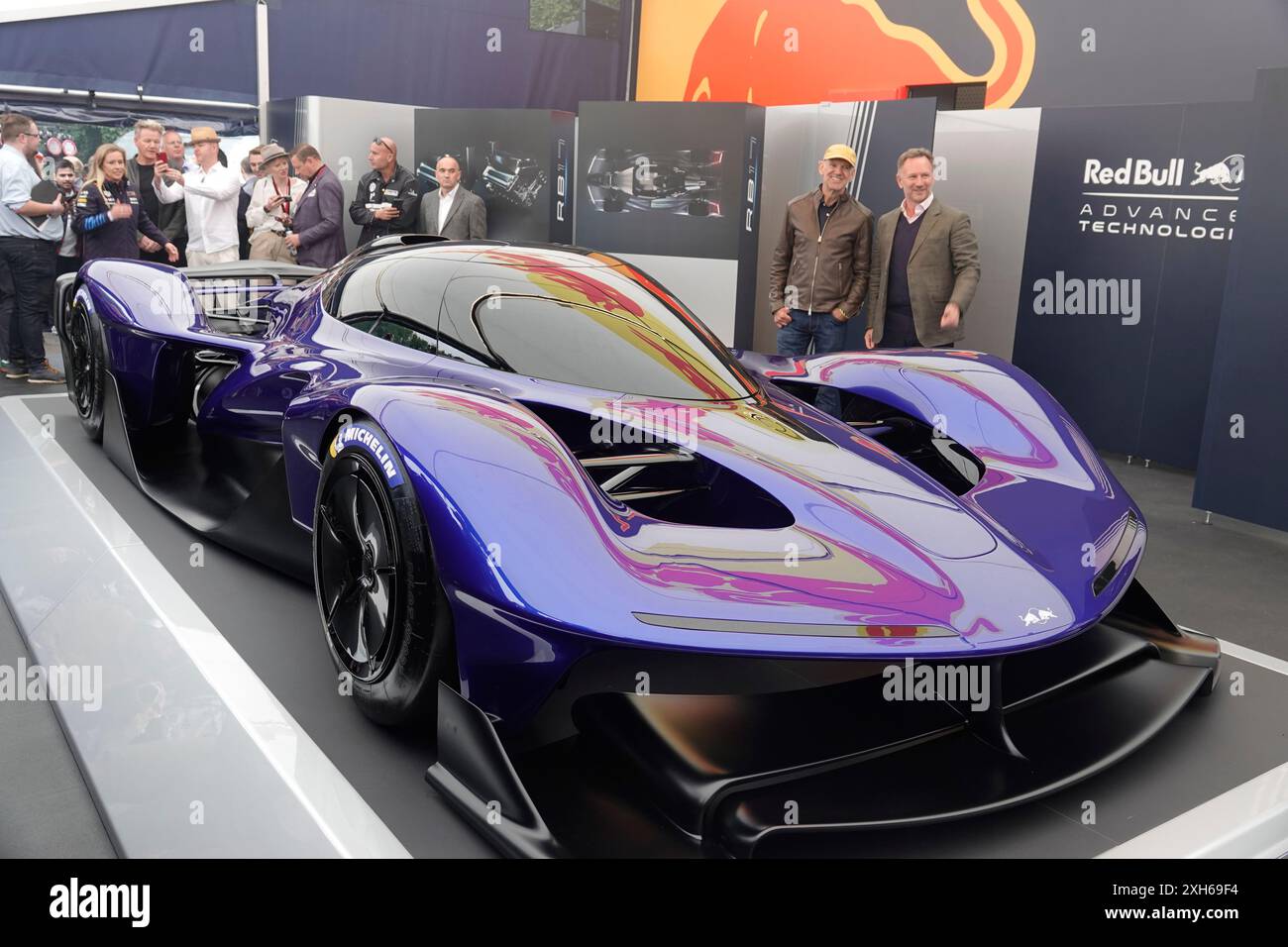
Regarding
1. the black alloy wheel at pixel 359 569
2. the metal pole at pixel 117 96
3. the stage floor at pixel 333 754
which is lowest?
the stage floor at pixel 333 754

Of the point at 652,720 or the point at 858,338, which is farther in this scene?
the point at 858,338

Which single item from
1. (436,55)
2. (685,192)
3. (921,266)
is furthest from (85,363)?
(436,55)

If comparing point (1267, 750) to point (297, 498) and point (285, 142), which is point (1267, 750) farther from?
point (285, 142)

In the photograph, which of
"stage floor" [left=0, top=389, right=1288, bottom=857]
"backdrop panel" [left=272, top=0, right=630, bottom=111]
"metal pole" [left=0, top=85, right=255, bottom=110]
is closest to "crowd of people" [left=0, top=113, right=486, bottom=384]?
"metal pole" [left=0, top=85, right=255, bottom=110]

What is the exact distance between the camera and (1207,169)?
538 centimetres

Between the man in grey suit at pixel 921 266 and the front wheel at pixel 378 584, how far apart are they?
3250mm

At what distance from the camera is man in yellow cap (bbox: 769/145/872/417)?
5.22 m

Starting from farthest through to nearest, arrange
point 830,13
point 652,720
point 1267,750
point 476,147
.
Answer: point 830,13 → point 476,147 → point 1267,750 → point 652,720

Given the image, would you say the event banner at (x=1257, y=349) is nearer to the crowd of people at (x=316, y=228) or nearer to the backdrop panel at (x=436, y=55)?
the crowd of people at (x=316, y=228)

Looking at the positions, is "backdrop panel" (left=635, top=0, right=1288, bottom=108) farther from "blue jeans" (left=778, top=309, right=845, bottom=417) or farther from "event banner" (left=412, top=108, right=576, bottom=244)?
"blue jeans" (left=778, top=309, right=845, bottom=417)

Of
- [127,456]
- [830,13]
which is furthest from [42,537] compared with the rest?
[830,13]

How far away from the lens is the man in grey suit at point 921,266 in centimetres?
484

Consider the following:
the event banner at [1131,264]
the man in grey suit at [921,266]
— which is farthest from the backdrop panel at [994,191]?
the man in grey suit at [921,266]
